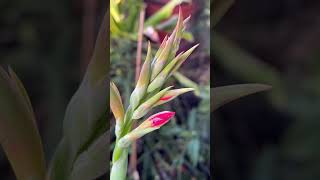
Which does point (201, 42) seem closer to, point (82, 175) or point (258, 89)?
point (258, 89)

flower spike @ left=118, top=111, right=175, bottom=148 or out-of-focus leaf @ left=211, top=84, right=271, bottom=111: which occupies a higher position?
out-of-focus leaf @ left=211, top=84, right=271, bottom=111

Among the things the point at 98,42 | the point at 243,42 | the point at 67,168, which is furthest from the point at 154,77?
the point at 67,168

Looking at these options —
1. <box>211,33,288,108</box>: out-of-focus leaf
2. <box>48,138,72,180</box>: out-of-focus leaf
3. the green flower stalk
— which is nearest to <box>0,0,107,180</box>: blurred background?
<box>48,138,72,180</box>: out-of-focus leaf

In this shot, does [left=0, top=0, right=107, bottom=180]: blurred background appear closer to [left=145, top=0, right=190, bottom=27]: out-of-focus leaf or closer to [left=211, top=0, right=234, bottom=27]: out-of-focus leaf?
[left=145, top=0, right=190, bottom=27]: out-of-focus leaf

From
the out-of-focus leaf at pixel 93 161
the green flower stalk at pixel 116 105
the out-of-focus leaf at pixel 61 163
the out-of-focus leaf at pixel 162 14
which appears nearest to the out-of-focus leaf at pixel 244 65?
the out-of-focus leaf at pixel 162 14

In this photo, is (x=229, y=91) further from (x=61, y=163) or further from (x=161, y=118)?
(x=61, y=163)

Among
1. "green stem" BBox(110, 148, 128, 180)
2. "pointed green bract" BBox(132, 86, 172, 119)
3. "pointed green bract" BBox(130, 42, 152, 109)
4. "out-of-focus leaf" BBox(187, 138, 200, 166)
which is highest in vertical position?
"pointed green bract" BBox(130, 42, 152, 109)

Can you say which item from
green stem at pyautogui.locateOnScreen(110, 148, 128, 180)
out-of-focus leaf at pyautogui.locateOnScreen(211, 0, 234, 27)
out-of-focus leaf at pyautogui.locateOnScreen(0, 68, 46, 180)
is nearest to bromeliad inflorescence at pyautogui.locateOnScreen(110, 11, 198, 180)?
green stem at pyautogui.locateOnScreen(110, 148, 128, 180)
